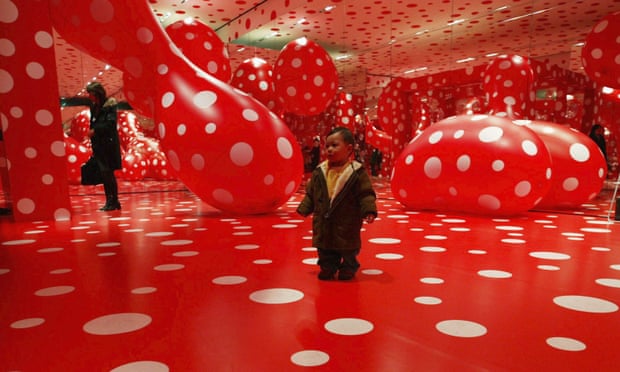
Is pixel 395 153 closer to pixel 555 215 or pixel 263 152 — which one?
pixel 555 215

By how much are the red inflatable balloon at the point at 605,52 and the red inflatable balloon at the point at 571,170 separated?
1.01 metres

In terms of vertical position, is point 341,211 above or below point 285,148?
below

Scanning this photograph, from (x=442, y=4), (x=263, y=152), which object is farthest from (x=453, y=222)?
(x=442, y=4)

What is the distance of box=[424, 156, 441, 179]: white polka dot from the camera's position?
12.1 ft

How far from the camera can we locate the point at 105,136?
3.96 metres

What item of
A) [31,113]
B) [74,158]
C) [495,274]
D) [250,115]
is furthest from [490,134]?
[74,158]

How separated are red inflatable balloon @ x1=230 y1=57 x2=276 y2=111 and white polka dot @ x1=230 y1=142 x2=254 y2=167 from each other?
312cm

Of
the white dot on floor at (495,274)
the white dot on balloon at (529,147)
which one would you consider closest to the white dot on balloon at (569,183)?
the white dot on balloon at (529,147)

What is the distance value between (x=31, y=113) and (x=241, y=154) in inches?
64.2

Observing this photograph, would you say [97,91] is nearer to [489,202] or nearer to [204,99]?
[204,99]

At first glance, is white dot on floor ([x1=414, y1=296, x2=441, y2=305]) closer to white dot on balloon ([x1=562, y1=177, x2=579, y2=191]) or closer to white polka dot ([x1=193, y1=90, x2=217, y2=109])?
white polka dot ([x1=193, y1=90, x2=217, y2=109])

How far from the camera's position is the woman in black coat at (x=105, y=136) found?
3.93 m

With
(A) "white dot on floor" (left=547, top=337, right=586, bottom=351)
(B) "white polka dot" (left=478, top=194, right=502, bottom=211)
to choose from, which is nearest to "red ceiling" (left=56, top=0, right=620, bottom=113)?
(B) "white polka dot" (left=478, top=194, right=502, bottom=211)

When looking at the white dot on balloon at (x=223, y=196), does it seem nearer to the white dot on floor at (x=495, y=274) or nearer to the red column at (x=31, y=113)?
the red column at (x=31, y=113)
